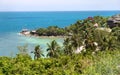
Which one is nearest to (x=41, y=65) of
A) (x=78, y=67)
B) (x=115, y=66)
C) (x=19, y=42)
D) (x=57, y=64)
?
(x=57, y=64)

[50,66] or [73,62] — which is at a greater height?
[73,62]

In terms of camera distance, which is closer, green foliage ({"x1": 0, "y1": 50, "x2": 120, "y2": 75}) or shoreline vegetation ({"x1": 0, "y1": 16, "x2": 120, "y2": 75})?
shoreline vegetation ({"x1": 0, "y1": 16, "x2": 120, "y2": 75})

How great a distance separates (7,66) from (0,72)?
2.22 m

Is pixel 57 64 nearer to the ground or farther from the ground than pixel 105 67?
nearer to the ground

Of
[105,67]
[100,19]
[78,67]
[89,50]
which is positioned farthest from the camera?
[100,19]

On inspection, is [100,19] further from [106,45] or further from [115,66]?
[115,66]

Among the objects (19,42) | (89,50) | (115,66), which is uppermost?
(115,66)

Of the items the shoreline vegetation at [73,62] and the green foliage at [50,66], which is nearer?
the shoreline vegetation at [73,62]

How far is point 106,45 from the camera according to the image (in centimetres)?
5872

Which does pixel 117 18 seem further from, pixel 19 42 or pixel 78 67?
pixel 78 67

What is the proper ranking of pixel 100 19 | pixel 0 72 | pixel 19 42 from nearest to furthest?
pixel 0 72
pixel 19 42
pixel 100 19

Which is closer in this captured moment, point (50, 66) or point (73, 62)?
point (50, 66)

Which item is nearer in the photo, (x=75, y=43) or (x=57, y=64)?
(x=57, y=64)

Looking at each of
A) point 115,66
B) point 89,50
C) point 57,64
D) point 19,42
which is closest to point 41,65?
point 57,64
